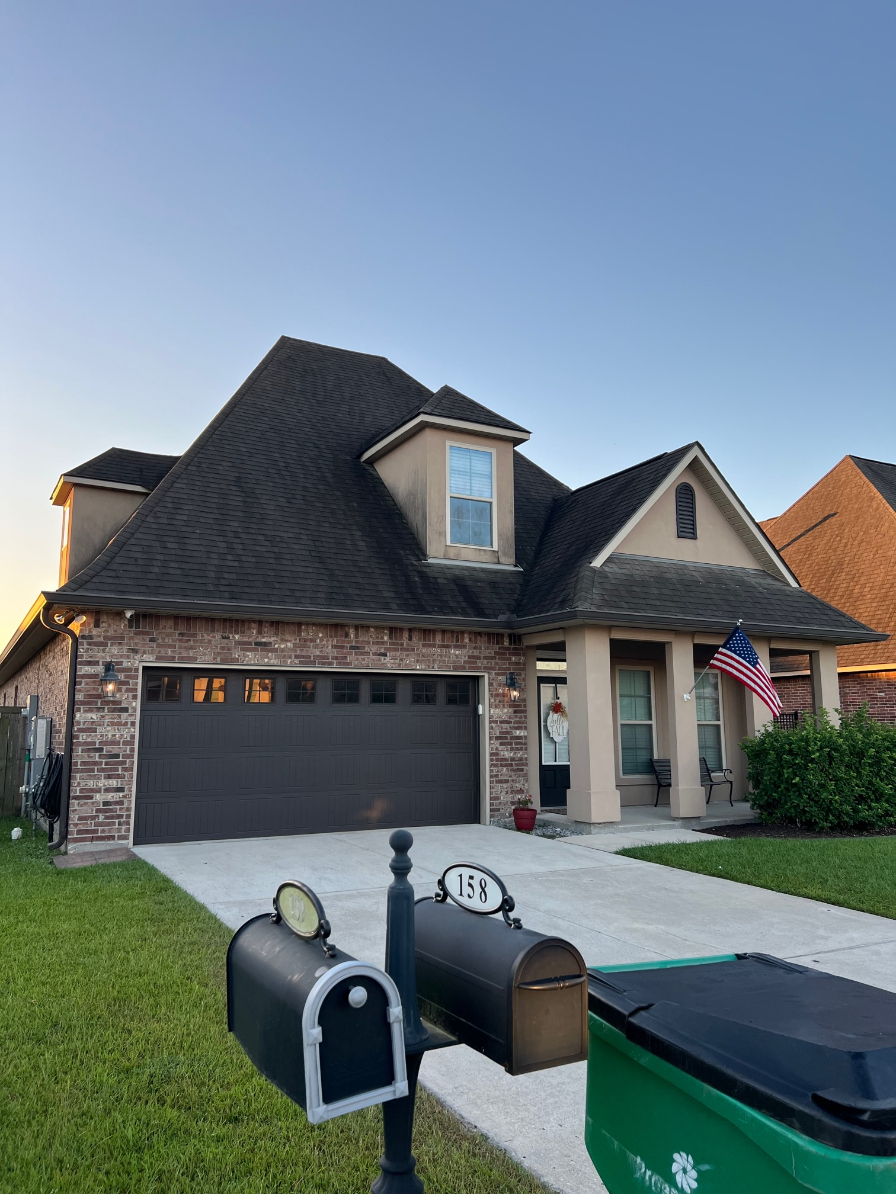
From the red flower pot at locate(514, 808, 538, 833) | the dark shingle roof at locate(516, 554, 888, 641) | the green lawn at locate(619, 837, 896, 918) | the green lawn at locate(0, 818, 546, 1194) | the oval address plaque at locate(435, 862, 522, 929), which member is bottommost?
the green lawn at locate(0, 818, 546, 1194)

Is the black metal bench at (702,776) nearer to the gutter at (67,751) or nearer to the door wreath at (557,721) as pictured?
the door wreath at (557,721)

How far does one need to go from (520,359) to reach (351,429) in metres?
4.19

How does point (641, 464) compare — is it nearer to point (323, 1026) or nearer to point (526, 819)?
point (526, 819)

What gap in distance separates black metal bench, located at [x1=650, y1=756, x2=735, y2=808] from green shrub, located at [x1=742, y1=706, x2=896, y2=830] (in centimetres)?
201

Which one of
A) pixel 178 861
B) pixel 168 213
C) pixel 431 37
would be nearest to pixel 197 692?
pixel 178 861

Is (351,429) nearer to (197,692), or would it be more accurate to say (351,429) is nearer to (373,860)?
(197,692)

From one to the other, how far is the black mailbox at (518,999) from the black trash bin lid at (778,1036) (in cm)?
12

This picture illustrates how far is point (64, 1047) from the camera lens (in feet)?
13.1

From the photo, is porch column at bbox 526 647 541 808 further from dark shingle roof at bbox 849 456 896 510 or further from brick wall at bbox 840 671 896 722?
dark shingle roof at bbox 849 456 896 510

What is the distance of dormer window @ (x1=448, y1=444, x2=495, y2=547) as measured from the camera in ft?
45.5

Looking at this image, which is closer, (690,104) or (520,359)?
(690,104)

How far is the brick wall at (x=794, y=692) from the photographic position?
19.9 metres

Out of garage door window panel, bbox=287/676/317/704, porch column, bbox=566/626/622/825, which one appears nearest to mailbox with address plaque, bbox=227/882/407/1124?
garage door window panel, bbox=287/676/317/704

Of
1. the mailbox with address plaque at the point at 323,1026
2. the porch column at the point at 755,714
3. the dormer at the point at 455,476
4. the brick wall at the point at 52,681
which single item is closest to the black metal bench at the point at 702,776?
the porch column at the point at 755,714
